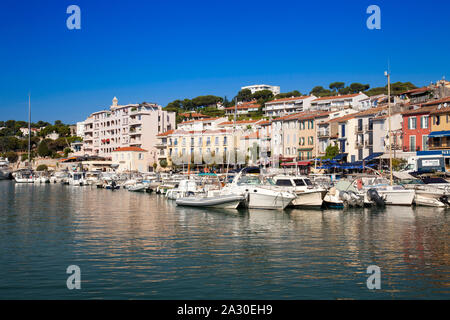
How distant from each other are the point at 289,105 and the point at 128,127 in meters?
47.3

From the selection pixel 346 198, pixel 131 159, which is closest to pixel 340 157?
pixel 346 198

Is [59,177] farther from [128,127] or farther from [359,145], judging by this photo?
[359,145]

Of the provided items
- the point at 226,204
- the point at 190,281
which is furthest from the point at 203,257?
the point at 226,204

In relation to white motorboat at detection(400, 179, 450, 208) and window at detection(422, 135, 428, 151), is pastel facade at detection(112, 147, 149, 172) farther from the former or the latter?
white motorboat at detection(400, 179, 450, 208)

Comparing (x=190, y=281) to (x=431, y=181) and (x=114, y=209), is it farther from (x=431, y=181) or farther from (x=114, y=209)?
(x=431, y=181)

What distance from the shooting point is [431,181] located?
151 ft

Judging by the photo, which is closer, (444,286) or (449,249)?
(444,286)

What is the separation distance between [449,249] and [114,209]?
97.8ft

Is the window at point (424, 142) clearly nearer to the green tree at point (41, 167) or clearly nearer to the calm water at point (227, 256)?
the calm water at point (227, 256)

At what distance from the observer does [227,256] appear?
2069 centimetres
